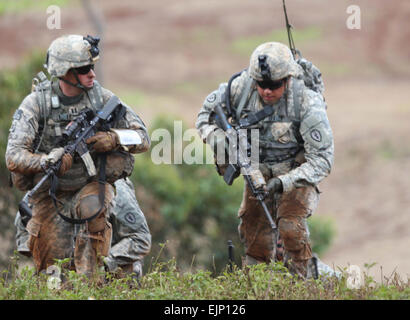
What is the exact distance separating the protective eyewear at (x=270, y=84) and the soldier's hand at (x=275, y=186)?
33.2 inches

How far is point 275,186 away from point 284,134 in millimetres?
542

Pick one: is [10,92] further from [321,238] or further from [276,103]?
[276,103]

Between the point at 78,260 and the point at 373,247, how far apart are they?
19.5m

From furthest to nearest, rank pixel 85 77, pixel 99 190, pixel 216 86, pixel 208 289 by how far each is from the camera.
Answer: pixel 216 86 → pixel 99 190 → pixel 85 77 → pixel 208 289

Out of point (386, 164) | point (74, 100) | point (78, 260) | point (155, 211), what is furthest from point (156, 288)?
point (386, 164)

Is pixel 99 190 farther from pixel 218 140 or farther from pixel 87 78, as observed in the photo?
pixel 218 140

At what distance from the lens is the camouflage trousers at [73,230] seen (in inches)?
359

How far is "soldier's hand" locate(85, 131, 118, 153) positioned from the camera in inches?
355

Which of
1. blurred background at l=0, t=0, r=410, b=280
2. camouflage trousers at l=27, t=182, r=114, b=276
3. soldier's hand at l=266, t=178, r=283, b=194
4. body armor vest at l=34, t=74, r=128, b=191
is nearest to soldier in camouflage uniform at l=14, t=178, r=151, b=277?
camouflage trousers at l=27, t=182, r=114, b=276

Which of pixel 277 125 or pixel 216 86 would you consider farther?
pixel 216 86

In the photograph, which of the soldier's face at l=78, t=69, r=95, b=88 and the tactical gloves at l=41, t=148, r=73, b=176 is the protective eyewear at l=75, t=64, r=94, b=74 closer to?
the soldier's face at l=78, t=69, r=95, b=88

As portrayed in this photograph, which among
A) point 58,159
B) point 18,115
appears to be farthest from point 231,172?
point 18,115

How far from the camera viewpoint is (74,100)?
30.3 feet

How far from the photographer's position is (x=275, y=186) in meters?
9.20
